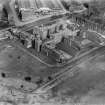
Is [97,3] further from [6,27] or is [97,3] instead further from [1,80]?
[1,80]

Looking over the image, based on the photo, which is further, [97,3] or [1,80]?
[97,3]

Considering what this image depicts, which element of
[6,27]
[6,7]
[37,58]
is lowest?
[37,58]

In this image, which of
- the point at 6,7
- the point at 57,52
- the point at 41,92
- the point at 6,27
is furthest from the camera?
the point at 6,7

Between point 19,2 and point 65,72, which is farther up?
point 19,2

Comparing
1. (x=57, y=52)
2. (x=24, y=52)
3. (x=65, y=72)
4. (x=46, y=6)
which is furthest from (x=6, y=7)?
(x=65, y=72)

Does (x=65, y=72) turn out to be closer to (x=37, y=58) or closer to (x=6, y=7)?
(x=37, y=58)

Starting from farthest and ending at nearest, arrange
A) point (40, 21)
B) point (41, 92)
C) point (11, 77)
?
point (40, 21) → point (11, 77) → point (41, 92)

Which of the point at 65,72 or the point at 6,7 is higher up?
the point at 6,7

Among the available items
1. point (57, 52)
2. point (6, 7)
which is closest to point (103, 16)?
point (57, 52)

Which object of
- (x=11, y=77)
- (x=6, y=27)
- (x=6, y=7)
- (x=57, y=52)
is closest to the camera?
(x=11, y=77)
